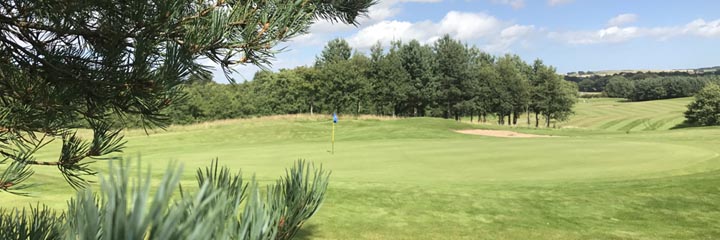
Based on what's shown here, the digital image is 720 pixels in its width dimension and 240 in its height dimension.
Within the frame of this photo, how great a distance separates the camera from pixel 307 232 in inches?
189

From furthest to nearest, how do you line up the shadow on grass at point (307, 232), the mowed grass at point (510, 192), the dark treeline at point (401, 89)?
the dark treeline at point (401, 89) < the mowed grass at point (510, 192) < the shadow on grass at point (307, 232)

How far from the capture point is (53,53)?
2.25m

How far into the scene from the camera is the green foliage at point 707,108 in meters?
44.9

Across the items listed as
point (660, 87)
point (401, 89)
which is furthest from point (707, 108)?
point (660, 87)

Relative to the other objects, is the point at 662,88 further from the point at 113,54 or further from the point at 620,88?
the point at 113,54

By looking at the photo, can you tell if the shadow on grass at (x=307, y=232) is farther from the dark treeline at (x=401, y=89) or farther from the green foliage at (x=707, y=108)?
the green foliage at (x=707, y=108)

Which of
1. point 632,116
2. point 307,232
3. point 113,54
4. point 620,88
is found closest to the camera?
point 113,54

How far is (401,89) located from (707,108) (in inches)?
1248

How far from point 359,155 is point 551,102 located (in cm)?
4200

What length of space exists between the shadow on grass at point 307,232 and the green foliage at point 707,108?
53.3 m

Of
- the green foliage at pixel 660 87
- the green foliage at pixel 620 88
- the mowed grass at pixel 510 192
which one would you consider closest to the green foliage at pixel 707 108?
the green foliage at pixel 660 87

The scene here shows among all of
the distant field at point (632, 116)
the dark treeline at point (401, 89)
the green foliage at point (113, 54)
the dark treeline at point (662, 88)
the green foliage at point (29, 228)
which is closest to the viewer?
the green foliage at point (29, 228)

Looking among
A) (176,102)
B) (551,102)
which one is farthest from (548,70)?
(176,102)

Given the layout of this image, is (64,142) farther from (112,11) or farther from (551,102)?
(551,102)
